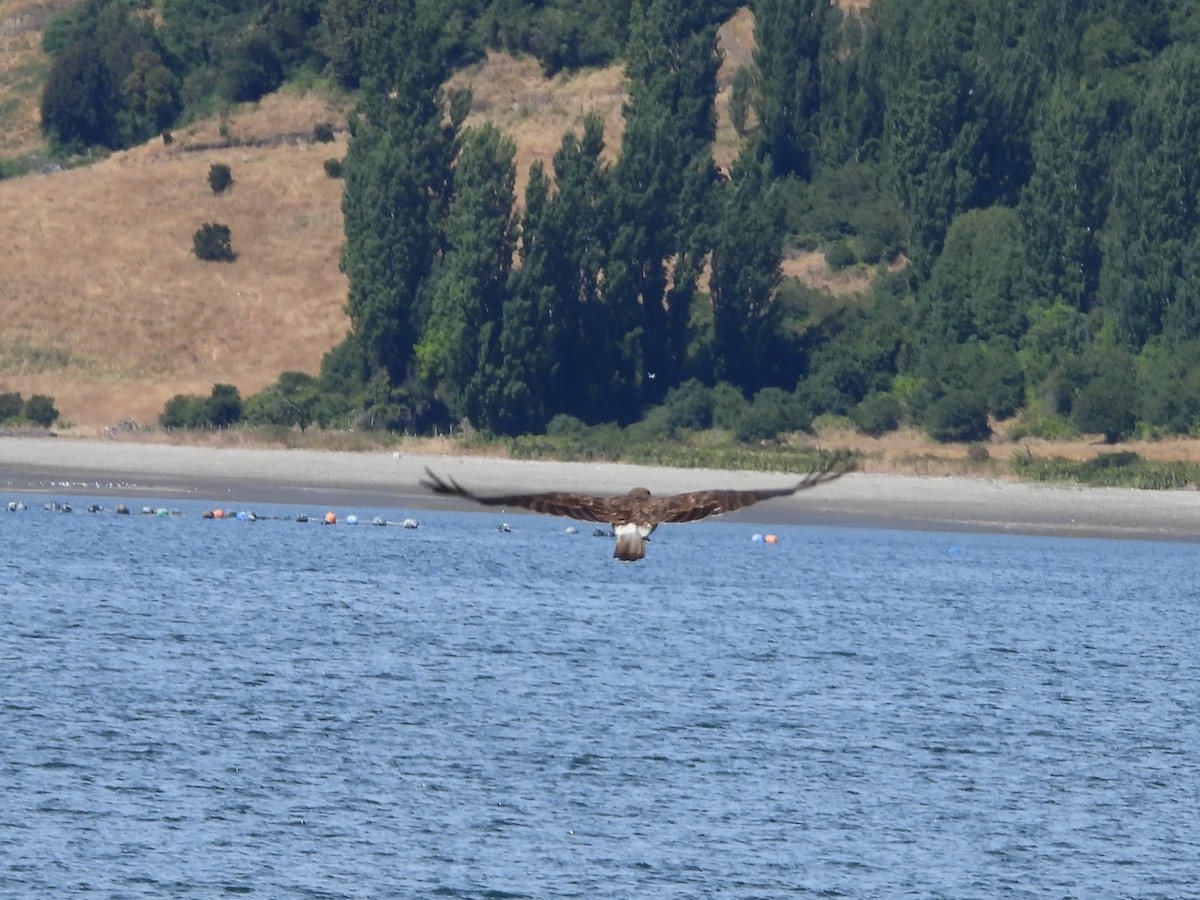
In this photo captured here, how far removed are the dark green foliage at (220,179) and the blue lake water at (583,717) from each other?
2006 inches

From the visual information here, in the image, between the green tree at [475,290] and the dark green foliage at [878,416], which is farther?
the dark green foliage at [878,416]

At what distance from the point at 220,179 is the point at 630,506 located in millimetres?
93562

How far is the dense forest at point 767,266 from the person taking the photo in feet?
238

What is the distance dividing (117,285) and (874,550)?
5070cm

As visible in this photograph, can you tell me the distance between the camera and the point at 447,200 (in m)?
77.2

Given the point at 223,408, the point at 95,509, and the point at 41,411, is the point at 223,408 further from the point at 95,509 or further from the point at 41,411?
the point at 95,509

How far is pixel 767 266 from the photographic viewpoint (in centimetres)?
7656

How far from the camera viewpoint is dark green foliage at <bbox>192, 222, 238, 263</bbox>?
96.8 m

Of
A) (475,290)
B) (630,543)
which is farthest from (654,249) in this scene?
(630,543)

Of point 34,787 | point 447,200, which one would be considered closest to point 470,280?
point 447,200

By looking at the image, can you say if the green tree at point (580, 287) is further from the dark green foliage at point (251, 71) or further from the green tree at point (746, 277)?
the dark green foliage at point (251, 71)

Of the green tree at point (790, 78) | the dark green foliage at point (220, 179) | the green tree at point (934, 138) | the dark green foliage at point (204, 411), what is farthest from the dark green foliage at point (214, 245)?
the green tree at point (934, 138)

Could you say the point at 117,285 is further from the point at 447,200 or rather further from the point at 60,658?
the point at 60,658

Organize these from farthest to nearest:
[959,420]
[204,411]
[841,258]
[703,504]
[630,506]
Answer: [841,258]
[204,411]
[959,420]
[630,506]
[703,504]
